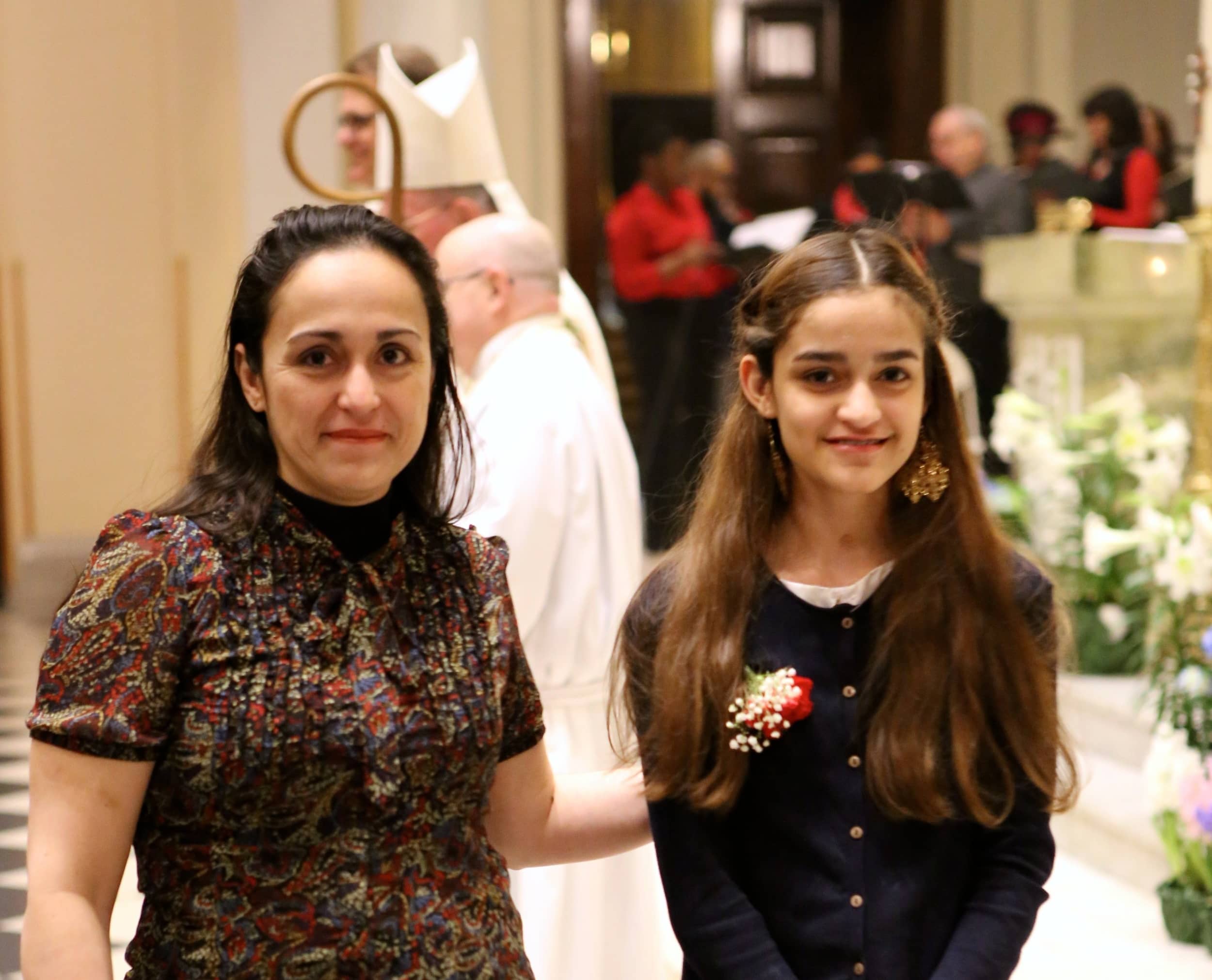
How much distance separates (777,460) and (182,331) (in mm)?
9708

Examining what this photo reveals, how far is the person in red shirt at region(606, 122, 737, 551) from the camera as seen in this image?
1013 centimetres

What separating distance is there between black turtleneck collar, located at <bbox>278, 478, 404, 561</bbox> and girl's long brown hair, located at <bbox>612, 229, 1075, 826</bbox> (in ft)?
1.37

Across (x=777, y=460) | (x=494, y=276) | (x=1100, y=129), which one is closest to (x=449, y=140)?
(x=494, y=276)

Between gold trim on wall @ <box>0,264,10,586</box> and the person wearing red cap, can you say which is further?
gold trim on wall @ <box>0,264,10,586</box>

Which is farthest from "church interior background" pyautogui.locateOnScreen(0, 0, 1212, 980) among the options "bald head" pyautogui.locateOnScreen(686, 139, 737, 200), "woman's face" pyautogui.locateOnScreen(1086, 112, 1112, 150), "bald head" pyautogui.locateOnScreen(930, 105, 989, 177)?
"bald head" pyautogui.locateOnScreen(930, 105, 989, 177)

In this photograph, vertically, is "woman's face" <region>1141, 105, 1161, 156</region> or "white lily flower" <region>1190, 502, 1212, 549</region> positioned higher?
"woman's face" <region>1141, 105, 1161, 156</region>

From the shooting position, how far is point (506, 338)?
3721mm

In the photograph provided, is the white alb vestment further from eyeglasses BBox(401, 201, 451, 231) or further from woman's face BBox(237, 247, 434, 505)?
woman's face BBox(237, 247, 434, 505)

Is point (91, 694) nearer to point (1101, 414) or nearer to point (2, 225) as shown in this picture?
point (1101, 414)

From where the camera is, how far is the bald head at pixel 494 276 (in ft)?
12.1

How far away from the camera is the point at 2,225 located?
36.1 ft

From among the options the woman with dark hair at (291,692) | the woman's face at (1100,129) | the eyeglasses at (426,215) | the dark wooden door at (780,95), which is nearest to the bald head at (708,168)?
the dark wooden door at (780,95)

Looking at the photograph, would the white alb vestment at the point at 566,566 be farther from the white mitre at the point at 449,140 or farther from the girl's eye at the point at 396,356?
the girl's eye at the point at 396,356

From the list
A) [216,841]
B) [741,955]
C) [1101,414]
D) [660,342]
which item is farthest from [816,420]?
[660,342]
